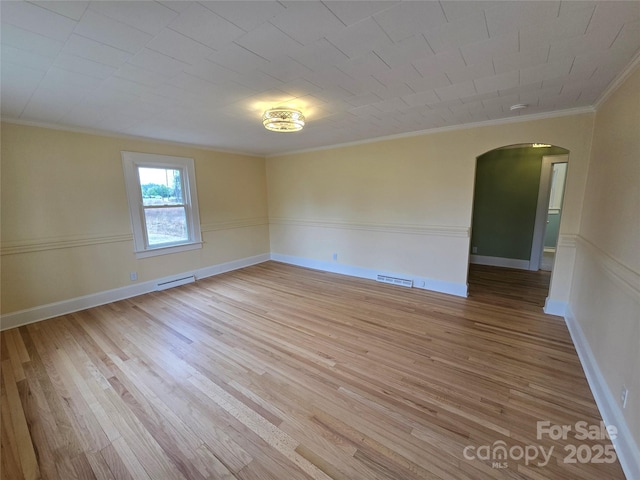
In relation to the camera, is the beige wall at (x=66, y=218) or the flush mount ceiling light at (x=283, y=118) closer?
the flush mount ceiling light at (x=283, y=118)

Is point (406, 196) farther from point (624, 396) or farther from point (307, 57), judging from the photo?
point (624, 396)

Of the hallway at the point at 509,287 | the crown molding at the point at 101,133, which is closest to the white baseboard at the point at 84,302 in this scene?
the crown molding at the point at 101,133

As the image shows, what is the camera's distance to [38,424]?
1.73 m

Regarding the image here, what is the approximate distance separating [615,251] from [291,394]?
259 cm

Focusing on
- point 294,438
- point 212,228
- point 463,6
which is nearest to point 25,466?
point 294,438

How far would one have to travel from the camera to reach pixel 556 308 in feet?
10.4

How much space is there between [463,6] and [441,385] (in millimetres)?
2436

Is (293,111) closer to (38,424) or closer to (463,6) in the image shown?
(463,6)

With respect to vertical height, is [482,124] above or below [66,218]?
above

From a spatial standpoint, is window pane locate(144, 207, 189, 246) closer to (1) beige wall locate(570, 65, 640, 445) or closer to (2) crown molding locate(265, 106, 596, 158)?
(2) crown molding locate(265, 106, 596, 158)

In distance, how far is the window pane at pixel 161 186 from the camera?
161 inches

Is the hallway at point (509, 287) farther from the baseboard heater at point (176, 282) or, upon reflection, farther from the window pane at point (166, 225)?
the window pane at point (166, 225)

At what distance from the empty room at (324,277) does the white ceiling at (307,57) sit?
0.02m

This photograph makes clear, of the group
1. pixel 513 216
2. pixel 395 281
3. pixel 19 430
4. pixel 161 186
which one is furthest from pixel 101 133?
pixel 513 216
